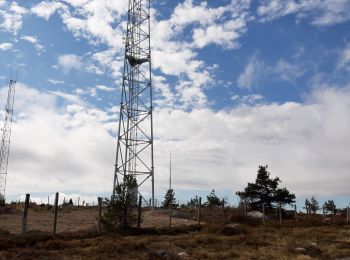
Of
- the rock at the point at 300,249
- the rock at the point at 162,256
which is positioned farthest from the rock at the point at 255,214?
the rock at the point at 162,256

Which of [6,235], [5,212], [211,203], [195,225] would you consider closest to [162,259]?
[6,235]

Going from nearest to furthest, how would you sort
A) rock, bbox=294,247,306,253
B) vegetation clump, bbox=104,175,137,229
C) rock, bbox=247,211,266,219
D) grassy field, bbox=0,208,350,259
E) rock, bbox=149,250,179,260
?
rock, bbox=149,250,179,260 < grassy field, bbox=0,208,350,259 < rock, bbox=294,247,306,253 < vegetation clump, bbox=104,175,137,229 < rock, bbox=247,211,266,219

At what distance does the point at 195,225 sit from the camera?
3150 cm

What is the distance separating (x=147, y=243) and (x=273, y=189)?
30232 mm

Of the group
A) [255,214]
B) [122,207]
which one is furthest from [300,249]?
[255,214]

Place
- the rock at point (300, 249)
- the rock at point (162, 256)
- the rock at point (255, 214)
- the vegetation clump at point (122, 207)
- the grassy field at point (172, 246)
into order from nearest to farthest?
1. the rock at point (162, 256)
2. the grassy field at point (172, 246)
3. the rock at point (300, 249)
4. the vegetation clump at point (122, 207)
5. the rock at point (255, 214)

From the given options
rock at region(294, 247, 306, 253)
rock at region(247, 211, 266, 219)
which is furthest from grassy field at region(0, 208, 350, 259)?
rock at region(247, 211, 266, 219)

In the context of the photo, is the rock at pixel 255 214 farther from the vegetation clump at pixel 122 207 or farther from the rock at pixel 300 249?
the rock at pixel 300 249

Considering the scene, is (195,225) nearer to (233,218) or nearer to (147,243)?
(233,218)

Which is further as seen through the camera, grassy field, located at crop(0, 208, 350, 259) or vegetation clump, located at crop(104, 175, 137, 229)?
vegetation clump, located at crop(104, 175, 137, 229)

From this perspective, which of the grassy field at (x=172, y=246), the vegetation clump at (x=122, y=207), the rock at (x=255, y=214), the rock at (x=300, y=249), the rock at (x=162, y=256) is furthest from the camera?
the rock at (x=255, y=214)

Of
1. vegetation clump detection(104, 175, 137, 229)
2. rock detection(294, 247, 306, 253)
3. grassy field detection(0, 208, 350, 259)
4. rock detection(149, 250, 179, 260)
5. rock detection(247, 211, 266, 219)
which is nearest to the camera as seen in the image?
rock detection(149, 250, 179, 260)

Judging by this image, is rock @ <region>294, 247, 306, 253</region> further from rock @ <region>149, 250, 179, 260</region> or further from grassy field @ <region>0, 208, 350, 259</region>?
rock @ <region>149, 250, 179, 260</region>

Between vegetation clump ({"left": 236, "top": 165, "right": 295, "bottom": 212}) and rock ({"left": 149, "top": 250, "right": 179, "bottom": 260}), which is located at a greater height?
vegetation clump ({"left": 236, "top": 165, "right": 295, "bottom": 212})
